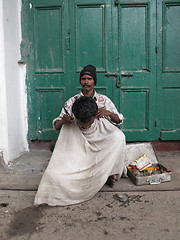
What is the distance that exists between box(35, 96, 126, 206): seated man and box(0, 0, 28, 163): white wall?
3.86 ft

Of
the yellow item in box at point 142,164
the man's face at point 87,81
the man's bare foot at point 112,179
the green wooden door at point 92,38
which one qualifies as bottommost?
the man's bare foot at point 112,179

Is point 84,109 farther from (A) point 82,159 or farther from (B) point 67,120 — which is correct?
(A) point 82,159

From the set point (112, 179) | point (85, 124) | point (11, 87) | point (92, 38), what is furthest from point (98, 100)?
point (11, 87)

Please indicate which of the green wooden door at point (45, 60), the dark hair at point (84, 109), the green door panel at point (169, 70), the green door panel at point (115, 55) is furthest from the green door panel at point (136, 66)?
the dark hair at point (84, 109)

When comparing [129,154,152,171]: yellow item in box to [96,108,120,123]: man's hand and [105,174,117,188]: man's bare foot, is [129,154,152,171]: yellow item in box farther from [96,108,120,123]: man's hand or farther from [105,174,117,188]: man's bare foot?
[96,108,120,123]: man's hand

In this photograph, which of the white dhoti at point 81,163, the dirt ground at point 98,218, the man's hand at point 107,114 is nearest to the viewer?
the dirt ground at point 98,218

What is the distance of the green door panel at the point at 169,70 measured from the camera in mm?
3674

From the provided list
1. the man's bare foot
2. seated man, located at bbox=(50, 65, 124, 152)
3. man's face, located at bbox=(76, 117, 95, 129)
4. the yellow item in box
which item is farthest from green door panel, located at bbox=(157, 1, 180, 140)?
man's face, located at bbox=(76, 117, 95, 129)

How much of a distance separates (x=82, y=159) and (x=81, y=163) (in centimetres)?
5

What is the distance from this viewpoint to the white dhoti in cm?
227

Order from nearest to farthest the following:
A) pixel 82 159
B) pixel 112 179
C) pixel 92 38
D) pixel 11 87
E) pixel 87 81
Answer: pixel 82 159, pixel 112 179, pixel 87 81, pixel 11 87, pixel 92 38

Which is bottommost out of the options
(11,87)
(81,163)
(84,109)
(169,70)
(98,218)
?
(98,218)

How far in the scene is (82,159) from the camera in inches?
96.7

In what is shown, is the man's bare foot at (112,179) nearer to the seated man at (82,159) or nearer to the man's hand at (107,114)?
the seated man at (82,159)
